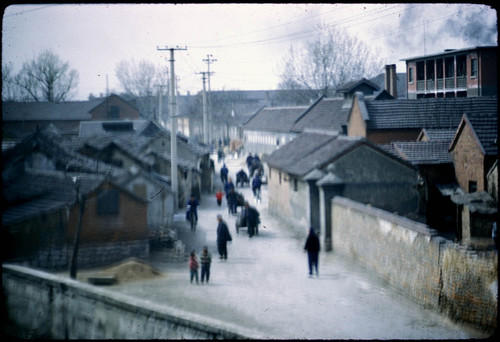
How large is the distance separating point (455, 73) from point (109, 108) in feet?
32.1

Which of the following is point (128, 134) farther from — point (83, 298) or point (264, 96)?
point (264, 96)

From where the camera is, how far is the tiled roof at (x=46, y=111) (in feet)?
25.8

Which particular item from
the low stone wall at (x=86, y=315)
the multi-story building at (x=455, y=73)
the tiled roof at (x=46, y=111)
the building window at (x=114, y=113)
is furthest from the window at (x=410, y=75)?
the low stone wall at (x=86, y=315)

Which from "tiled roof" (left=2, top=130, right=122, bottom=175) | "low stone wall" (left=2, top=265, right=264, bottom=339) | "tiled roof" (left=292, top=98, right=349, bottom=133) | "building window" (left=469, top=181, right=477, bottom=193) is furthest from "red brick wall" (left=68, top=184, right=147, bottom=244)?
"tiled roof" (left=292, top=98, right=349, bottom=133)

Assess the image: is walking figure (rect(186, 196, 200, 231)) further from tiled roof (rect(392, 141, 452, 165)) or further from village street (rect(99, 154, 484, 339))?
tiled roof (rect(392, 141, 452, 165))

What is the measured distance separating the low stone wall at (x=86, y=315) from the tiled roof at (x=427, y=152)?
10.7 meters

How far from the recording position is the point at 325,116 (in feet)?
98.5

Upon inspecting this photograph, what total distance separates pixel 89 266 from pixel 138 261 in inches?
38.4

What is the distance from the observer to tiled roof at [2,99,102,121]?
25.8 ft

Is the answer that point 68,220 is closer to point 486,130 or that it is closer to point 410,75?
point 486,130

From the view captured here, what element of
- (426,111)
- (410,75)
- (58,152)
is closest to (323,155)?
(426,111)

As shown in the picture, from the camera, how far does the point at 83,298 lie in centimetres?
736

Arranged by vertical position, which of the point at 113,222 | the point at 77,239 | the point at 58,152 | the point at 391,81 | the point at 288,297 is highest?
the point at 391,81

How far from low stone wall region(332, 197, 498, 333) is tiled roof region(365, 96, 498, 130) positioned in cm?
458
